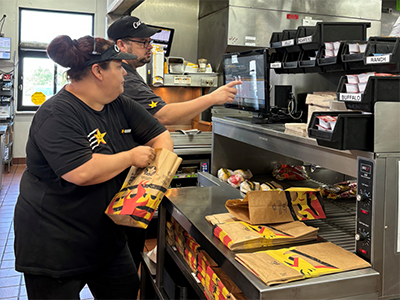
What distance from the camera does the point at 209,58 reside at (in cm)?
519

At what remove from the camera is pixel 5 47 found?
7855mm

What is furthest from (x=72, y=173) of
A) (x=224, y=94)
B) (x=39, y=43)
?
(x=39, y=43)

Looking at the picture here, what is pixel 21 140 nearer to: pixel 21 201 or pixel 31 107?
pixel 31 107

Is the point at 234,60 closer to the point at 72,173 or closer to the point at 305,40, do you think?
the point at 305,40

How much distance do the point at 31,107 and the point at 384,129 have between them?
27.6ft

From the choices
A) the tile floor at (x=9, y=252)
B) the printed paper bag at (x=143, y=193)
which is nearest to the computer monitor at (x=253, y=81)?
the printed paper bag at (x=143, y=193)

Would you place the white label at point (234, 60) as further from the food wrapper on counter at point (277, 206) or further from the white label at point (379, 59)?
the white label at point (379, 59)

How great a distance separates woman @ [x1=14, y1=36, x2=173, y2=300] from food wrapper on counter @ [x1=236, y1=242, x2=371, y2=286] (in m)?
0.69

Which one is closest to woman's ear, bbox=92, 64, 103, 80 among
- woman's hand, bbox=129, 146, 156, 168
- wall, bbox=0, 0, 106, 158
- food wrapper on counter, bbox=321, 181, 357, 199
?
woman's hand, bbox=129, 146, 156, 168

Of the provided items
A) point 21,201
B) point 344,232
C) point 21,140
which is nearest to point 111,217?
point 21,201

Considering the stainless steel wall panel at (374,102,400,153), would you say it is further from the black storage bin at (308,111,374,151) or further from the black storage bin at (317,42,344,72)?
the black storage bin at (317,42,344,72)

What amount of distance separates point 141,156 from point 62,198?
1.26 feet

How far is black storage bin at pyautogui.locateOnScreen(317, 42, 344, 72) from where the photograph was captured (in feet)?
5.44

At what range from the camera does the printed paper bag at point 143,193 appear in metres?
1.65
